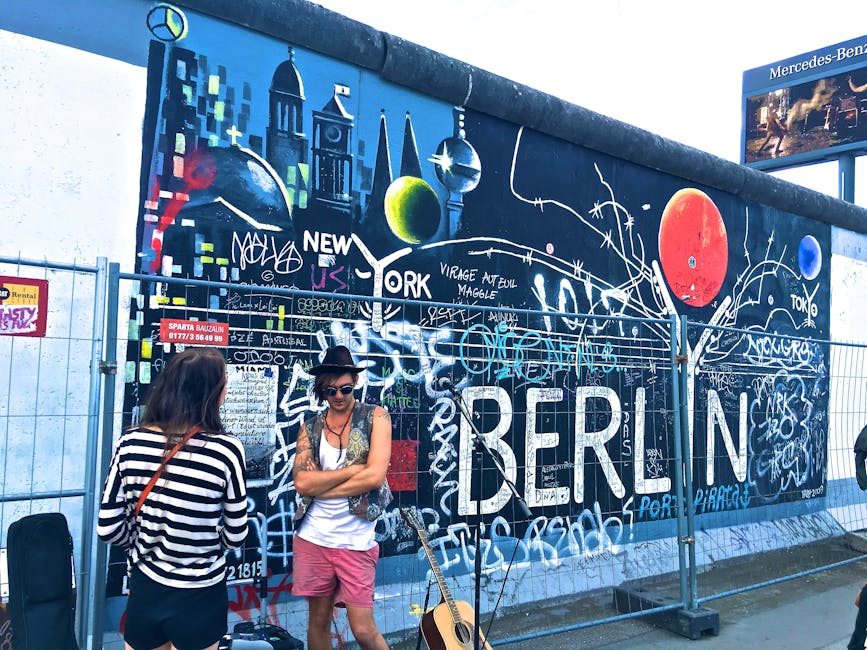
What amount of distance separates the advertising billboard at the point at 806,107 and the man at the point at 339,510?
13995 mm

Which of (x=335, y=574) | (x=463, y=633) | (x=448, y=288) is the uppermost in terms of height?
(x=448, y=288)

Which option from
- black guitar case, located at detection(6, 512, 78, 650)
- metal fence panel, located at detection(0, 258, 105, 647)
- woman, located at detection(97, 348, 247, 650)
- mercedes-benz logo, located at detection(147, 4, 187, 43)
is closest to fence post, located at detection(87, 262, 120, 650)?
metal fence panel, located at detection(0, 258, 105, 647)

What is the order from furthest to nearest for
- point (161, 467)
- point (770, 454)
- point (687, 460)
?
point (770, 454)
point (687, 460)
point (161, 467)

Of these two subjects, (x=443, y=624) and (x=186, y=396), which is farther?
(x=443, y=624)

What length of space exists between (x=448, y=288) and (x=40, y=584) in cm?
364

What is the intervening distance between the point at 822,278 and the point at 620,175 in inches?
162

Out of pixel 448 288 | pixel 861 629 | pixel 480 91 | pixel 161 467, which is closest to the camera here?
pixel 161 467

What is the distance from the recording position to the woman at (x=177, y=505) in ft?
9.23

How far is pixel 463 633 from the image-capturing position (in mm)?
3926

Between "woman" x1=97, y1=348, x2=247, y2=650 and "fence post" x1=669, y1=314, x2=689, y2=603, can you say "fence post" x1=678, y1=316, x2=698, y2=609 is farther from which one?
"woman" x1=97, y1=348, x2=247, y2=650

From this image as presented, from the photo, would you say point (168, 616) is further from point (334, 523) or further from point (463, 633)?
point (463, 633)

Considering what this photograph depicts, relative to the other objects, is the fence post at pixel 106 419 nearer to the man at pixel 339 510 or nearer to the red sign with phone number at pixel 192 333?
the red sign with phone number at pixel 192 333

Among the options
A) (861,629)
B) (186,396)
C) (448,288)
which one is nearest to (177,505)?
(186,396)

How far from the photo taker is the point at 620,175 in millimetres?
7426
